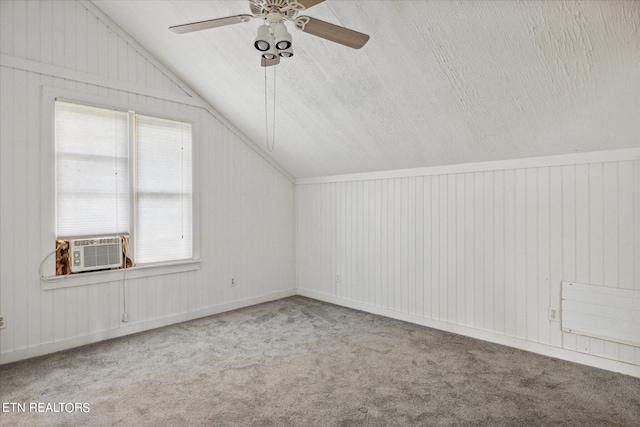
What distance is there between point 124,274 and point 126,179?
3.33 feet

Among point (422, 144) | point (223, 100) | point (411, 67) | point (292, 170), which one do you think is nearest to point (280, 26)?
point (411, 67)

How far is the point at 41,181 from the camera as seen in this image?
316cm

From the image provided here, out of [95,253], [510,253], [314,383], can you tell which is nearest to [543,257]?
[510,253]

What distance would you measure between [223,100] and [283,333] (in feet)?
9.20

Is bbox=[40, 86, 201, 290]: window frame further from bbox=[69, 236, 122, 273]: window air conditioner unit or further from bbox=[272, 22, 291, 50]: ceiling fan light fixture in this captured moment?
bbox=[272, 22, 291, 50]: ceiling fan light fixture

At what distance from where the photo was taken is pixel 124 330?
364 cm

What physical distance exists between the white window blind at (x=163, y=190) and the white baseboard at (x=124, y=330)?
705 mm

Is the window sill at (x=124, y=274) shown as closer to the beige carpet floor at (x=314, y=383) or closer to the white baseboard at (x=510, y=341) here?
the beige carpet floor at (x=314, y=383)

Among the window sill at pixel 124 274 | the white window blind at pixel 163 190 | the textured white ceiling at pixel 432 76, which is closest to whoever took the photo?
the textured white ceiling at pixel 432 76

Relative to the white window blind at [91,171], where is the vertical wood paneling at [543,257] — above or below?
below

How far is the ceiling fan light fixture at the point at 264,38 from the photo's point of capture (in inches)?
76.8

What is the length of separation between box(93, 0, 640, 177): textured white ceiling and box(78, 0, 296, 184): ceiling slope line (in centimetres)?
8

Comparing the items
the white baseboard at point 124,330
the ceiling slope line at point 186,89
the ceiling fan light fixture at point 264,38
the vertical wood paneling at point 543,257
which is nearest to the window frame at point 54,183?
the ceiling slope line at point 186,89

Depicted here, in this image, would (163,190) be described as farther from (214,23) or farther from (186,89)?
(214,23)
